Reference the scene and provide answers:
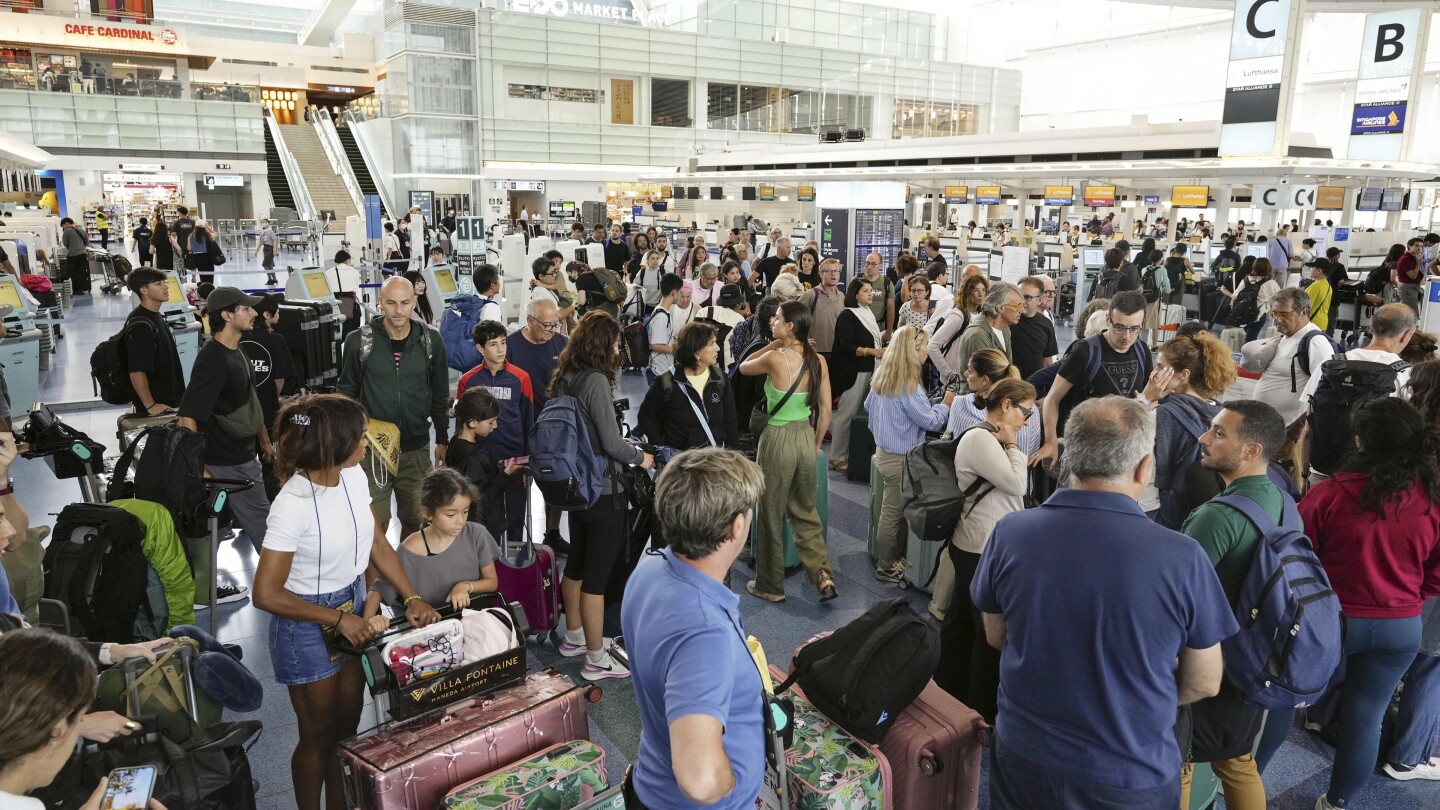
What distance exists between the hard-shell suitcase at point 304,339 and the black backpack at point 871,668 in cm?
568

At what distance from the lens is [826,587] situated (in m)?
5.05

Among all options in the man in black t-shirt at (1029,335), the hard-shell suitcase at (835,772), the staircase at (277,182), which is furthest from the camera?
the staircase at (277,182)

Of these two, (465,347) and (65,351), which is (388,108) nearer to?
(65,351)

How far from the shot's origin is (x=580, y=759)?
2.69 m

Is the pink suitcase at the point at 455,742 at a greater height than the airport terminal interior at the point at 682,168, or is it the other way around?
the airport terminal interior at the point at 682,168

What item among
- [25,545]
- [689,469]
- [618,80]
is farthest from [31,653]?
[618,80]

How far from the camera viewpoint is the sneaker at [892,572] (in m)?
5.36

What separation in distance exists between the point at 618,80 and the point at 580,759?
40.6m

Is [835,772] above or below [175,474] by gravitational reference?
below

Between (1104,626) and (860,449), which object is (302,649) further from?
(860,449)

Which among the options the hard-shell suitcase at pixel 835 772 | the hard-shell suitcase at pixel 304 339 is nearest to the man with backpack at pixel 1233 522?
the hard-shell suitcase at pixel 835 772

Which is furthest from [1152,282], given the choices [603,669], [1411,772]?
[603,669]

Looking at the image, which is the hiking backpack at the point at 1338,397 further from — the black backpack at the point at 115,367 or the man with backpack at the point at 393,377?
the black backpack at the point at 115,367

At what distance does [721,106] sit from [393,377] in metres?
40.1
